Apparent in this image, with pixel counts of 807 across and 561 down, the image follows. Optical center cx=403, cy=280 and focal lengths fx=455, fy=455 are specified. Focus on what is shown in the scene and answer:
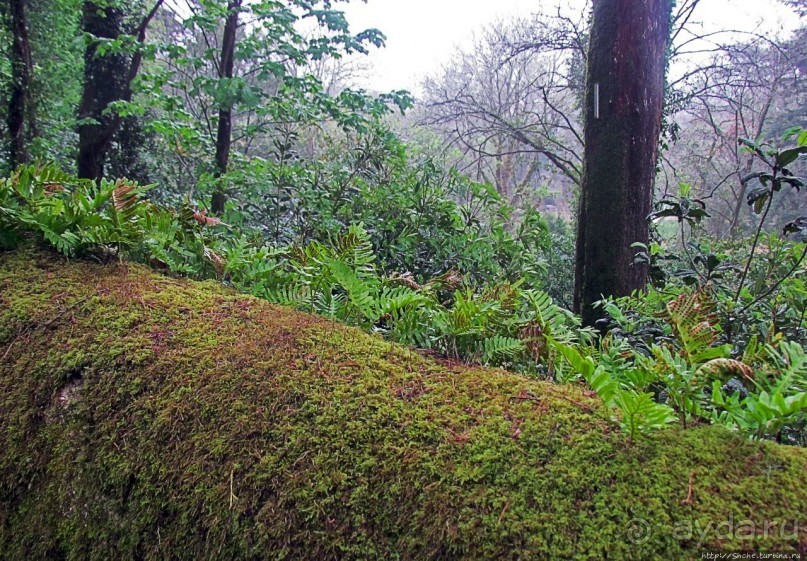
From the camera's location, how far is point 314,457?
36.0 inches

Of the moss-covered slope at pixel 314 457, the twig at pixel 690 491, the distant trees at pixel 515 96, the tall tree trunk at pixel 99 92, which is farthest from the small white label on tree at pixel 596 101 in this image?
the tall tree trunk at pixel 99 92

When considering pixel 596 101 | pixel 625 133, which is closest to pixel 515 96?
pixel 596 101

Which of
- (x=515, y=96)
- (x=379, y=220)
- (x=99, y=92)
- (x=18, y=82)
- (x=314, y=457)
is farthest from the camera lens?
(x=515, y=96)

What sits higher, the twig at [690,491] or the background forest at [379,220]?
the background forest at [379,220]

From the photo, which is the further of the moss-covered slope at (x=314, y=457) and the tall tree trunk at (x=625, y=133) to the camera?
the tall tree trunk at (x=625, y=133)

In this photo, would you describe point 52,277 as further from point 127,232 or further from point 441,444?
point 441,444

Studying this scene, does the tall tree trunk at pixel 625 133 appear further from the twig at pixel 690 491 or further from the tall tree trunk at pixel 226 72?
the tall tree trunk at pixel 226 72

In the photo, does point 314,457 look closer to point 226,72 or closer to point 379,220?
point 379,220

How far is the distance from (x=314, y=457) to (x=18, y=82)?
19.7ft

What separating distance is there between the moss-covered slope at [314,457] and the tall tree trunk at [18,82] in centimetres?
473

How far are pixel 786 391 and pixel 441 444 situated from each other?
0.69m

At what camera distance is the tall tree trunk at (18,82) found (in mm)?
4770

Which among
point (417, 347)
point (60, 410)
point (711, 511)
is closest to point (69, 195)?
point (60, 410)

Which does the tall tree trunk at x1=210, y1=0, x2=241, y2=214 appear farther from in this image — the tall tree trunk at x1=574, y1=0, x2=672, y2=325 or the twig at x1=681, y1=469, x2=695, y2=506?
the twig at x1=681, y1=469, x2=695, y2=506
